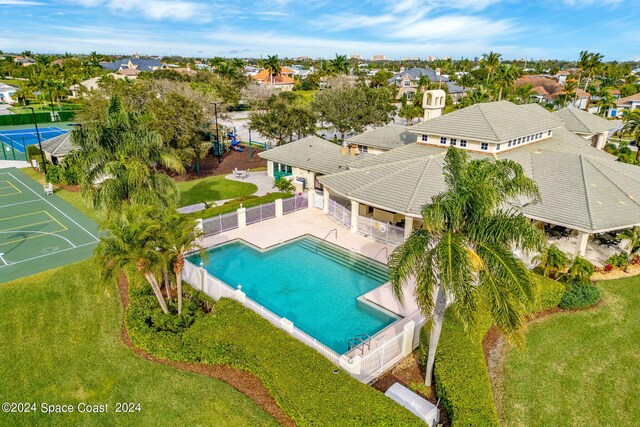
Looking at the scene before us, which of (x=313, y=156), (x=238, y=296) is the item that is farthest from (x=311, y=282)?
(x=313, y=156)

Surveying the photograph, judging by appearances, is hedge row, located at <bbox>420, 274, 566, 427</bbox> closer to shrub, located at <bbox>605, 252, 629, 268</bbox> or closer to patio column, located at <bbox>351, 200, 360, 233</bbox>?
shrub, located at <bbox>605, 252, 629, 268</bbox>

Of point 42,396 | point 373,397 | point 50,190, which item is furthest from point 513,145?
point 50,190

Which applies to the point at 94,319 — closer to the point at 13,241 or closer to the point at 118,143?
the point at 118,143

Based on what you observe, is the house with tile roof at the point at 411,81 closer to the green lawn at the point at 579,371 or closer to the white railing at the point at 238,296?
the green lawn at the point at 579,371

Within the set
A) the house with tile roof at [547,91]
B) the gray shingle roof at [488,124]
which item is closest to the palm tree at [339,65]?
the house with tile roof at [547,91]

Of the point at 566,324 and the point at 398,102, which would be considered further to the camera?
the point at 398,102

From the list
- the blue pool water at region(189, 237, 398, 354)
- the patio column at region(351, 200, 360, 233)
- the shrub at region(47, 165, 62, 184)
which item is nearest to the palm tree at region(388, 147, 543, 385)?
the blue pool water at region(189, 237, 398, 354)
